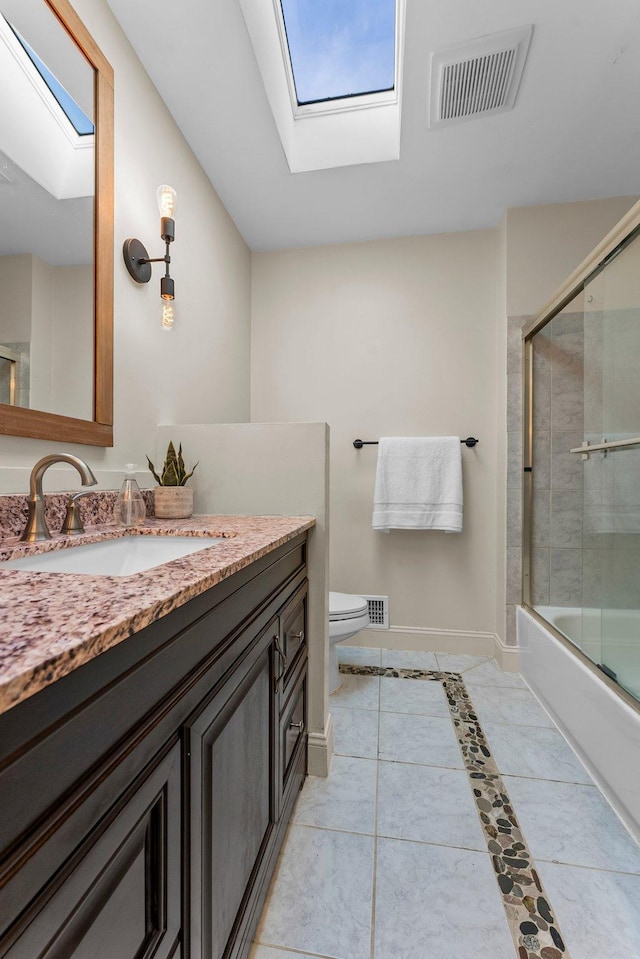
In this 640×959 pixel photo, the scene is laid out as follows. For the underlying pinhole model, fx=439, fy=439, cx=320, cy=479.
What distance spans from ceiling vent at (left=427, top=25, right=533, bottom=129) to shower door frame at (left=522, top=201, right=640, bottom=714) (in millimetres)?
624

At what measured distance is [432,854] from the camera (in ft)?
3.71

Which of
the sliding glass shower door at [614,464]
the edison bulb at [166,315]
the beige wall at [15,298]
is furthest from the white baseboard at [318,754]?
the edison bulb at [166,315]

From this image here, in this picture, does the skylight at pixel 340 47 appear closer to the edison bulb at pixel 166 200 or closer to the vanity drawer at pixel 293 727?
the edison bulb at pixel 166 200

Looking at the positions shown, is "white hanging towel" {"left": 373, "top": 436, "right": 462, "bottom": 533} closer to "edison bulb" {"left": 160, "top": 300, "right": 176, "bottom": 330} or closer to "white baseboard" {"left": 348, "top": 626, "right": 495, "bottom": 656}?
"white baseboard" {"left": 348, "top": 626, "right": 495, "bottom": 656}

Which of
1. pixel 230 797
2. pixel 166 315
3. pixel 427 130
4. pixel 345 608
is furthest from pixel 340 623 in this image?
pixel 427 130

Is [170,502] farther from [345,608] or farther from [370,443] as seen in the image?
[370,443]

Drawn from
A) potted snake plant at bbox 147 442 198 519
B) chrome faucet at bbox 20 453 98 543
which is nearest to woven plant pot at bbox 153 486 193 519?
potted snake plant at bbox 147 442 198 519

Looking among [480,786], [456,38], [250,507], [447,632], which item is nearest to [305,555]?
[250,507]

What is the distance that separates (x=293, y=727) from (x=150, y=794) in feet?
2.61

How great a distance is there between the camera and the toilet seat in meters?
1.87

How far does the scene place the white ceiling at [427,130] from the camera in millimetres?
1334

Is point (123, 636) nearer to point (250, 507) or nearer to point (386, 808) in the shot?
point (250, 507)

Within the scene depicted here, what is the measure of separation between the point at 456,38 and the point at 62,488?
1.80 metres

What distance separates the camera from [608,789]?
1290 millimetres
